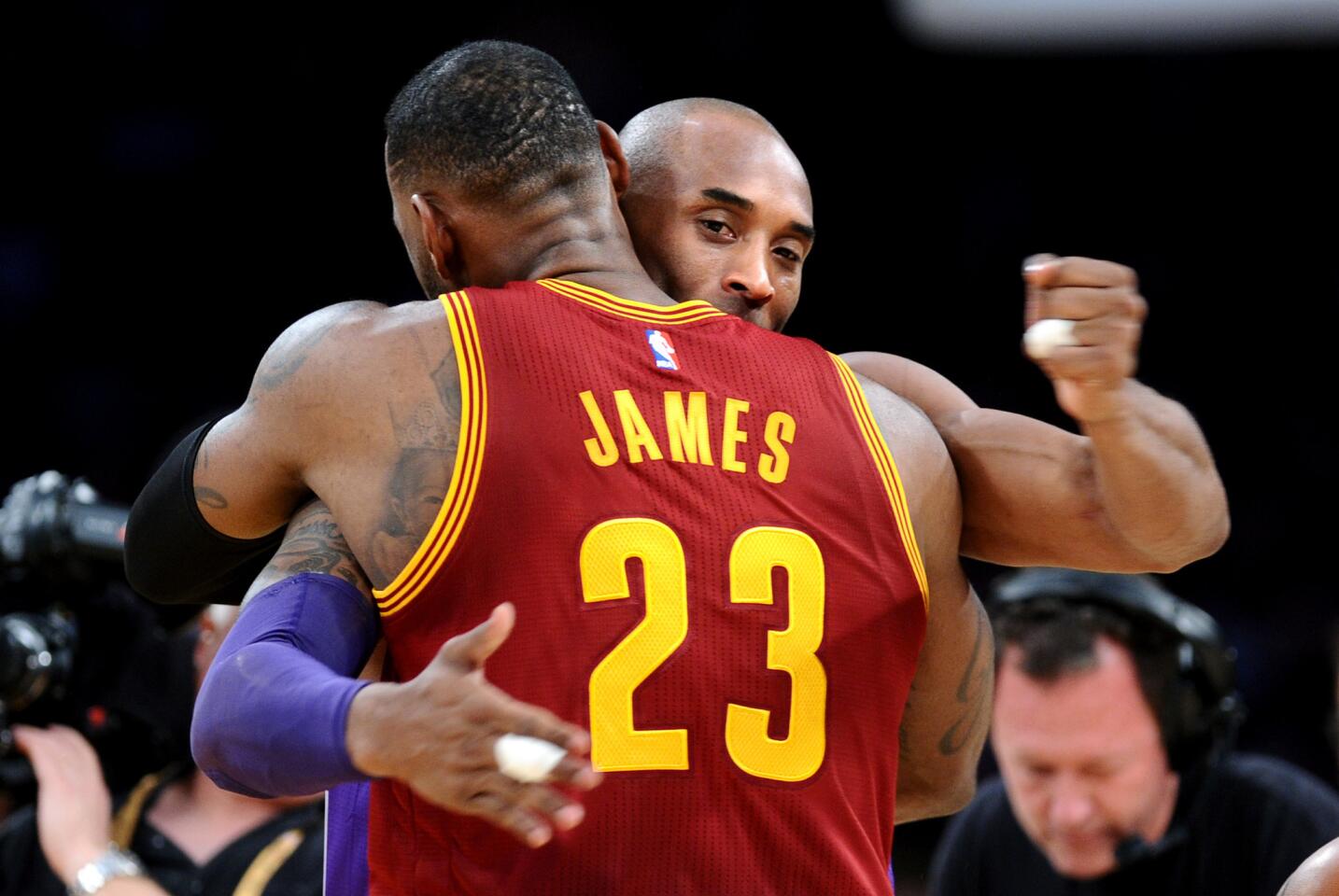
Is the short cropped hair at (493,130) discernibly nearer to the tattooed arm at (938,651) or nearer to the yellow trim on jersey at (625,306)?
the yellow trim on jersey at (625,306)

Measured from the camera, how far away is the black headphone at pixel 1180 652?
416 centimetres

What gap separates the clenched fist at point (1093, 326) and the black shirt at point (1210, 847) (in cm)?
239

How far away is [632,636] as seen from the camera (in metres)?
1.95

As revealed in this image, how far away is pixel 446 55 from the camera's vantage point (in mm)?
2354

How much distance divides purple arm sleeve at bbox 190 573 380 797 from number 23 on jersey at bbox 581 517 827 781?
28cm

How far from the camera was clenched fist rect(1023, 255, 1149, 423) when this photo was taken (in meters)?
1.99

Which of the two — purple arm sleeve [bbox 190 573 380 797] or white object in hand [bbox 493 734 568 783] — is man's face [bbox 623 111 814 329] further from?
white object in hand [bbox 493 734 568 783]

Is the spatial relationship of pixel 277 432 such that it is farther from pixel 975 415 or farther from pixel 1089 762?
pixel 1089 762

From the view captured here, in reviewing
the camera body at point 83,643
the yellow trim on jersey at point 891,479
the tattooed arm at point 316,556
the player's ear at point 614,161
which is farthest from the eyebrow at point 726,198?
the camera body at point 83,643

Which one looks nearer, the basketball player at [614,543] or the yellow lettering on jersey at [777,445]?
the basketball player at [614,543]

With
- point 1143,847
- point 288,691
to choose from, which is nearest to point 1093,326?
point 288,691

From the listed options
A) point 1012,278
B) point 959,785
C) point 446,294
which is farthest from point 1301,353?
point 446,294

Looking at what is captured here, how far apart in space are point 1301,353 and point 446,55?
6.18m

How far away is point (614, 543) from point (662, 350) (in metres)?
0.28
